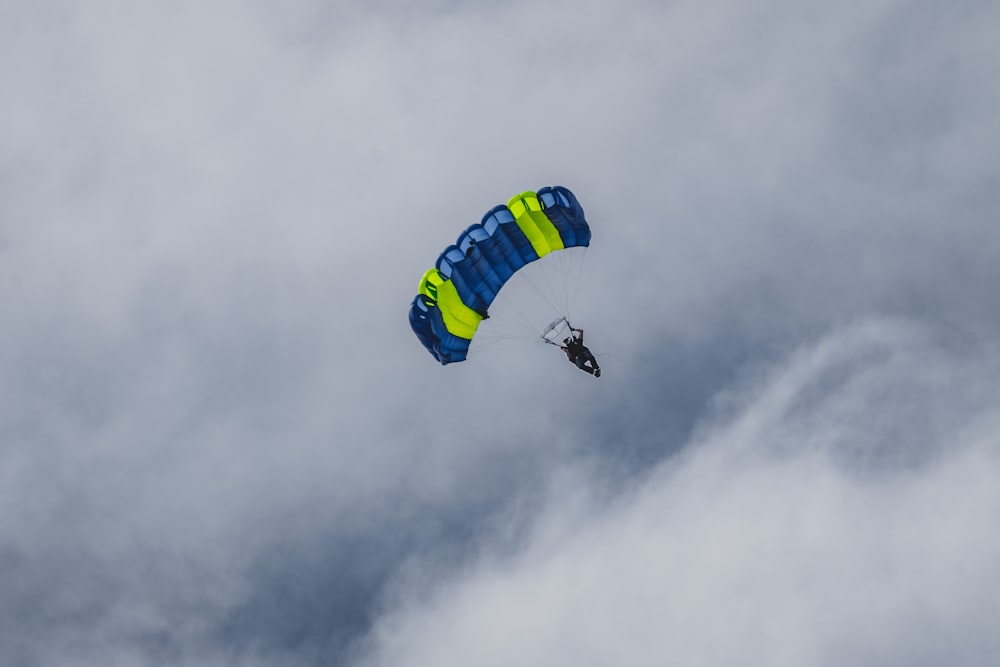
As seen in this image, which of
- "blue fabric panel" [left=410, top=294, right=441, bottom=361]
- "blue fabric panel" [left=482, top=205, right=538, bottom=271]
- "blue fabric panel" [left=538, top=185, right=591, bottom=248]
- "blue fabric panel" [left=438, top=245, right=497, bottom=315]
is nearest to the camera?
"blue fabric panel" [left=438, top=245, right=497, bottom=315]

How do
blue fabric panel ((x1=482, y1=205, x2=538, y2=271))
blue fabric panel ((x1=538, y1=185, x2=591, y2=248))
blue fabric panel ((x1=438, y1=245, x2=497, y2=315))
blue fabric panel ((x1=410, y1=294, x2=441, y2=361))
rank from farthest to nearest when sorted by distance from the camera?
blue fabric panel ((x1=410, y1=294, x2=441, y2=361)), blue fabric panel ((x1=538, y1=185, x2=591, y2=248)), blue fabric panel ((x1=482, y1=205, x2=538, y2=271)), blue fabric panel ((x1=438, y1=245, x2=497, y2=315))

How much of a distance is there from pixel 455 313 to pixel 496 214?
4.32 metres

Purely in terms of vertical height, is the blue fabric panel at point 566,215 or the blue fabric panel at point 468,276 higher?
→ the blue fabric panel at point 566,215

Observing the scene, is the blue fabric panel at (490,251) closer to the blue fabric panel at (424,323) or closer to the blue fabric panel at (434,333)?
the blue fabric panel at (434,333)

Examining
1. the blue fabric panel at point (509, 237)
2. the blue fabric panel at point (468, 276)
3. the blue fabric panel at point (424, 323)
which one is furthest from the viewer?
the blue fabric panel at point (424, 323)

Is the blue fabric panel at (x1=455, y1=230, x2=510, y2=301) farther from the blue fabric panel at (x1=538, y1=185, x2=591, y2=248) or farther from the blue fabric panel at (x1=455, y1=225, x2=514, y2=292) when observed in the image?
the blue fabric panel at (x1=538, y1=185, x2=591, y2=248)

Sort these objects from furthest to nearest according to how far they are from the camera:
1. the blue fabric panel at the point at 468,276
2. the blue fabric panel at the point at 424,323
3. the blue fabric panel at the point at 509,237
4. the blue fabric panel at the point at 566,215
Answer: the blue fabric panel at the point at 424,323 → the blue fabric panel at the point at 566,215 → the blue fabric panel at the point at 509,237 → the blue fabric panel at the point at 468,276

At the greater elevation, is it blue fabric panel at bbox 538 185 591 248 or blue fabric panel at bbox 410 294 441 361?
blue fabric panel at bbox 538 185 591 248

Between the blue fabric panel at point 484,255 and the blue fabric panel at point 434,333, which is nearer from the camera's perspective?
the blue fabric panel at point 484,255

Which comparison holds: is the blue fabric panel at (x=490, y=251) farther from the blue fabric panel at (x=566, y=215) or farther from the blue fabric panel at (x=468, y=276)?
the blue fabric panel at (x=566, y=215)

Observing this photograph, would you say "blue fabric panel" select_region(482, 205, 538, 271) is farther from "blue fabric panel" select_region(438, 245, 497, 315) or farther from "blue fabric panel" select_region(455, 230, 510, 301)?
→ "blue fabric panel" select_region(438, 245, 497, 315)

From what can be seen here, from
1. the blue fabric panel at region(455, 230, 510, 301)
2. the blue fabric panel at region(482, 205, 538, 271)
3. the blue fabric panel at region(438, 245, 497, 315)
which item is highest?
the blue fabric panel at region(482, 205, 538, 271)

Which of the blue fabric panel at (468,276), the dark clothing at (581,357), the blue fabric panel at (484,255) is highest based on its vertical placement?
the blue fabric panel at (484,255)

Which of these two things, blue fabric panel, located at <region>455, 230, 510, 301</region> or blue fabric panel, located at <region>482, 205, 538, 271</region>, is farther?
blue fabric panel, located at <region>482, 205, 538, 271</region>
